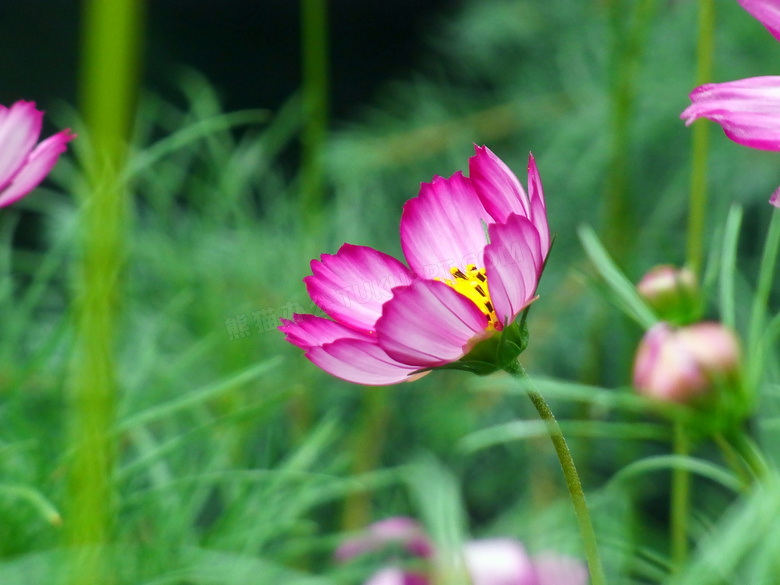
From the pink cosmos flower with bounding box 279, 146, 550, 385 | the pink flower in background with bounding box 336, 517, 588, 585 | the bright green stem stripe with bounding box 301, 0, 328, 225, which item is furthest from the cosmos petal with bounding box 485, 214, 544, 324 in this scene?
the bright green stem stripe with bounding box 301, 0, 328, 225

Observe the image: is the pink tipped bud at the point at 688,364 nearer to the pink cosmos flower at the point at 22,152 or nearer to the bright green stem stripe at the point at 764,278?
the bright green stem stripe at the point at 764,278

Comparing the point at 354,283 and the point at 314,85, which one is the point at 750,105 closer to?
the point at 354,283

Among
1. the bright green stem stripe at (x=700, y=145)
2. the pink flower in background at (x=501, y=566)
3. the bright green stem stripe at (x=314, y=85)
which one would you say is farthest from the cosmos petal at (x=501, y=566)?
the bright green stem stripe at (x=314, y=85)

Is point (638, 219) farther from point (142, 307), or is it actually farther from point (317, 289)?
point (317, 289)

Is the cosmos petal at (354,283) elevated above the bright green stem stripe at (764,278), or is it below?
above

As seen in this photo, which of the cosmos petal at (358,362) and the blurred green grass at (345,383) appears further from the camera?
the blurred green grass at (345,383)

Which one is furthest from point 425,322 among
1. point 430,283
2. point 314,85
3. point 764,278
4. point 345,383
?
point 345,383

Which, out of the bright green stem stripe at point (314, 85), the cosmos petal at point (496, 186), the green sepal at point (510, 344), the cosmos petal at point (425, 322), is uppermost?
the bright green stem stripe at point (314, 85)

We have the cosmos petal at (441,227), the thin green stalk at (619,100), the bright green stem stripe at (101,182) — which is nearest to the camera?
the bright green stem stripe at (101,182)
